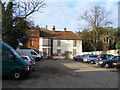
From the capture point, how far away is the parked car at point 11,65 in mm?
9664

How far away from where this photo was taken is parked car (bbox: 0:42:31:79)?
966cm

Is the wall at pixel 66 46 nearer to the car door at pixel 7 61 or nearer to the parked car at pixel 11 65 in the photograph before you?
the parked car at pixel 11 65

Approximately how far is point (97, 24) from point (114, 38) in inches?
290

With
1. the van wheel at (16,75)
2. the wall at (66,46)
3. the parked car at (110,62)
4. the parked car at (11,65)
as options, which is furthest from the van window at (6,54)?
the wall at (66,46)

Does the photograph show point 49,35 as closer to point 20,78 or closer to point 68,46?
point 68,46

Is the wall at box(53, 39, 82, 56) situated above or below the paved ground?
above

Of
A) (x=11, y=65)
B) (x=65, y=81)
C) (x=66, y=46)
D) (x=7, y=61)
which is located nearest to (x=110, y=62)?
(x=65, y=81)

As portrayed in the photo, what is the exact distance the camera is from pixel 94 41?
158 feet

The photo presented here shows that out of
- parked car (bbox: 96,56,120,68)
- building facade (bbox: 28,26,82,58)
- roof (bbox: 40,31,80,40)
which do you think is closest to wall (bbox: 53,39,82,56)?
building facade (bbox: 28,26,82,58)

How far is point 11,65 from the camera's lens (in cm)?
979

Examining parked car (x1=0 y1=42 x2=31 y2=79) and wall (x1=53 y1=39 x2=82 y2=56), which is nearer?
parked car (x1=0 y1=42 x2=31 y2=79)

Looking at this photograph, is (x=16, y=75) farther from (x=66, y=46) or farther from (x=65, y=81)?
(x=66, y=46)

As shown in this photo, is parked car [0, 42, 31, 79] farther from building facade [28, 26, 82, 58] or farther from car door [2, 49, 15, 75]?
building facade [28, 26, 82, 58]

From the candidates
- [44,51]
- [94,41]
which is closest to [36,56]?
[44,51]
